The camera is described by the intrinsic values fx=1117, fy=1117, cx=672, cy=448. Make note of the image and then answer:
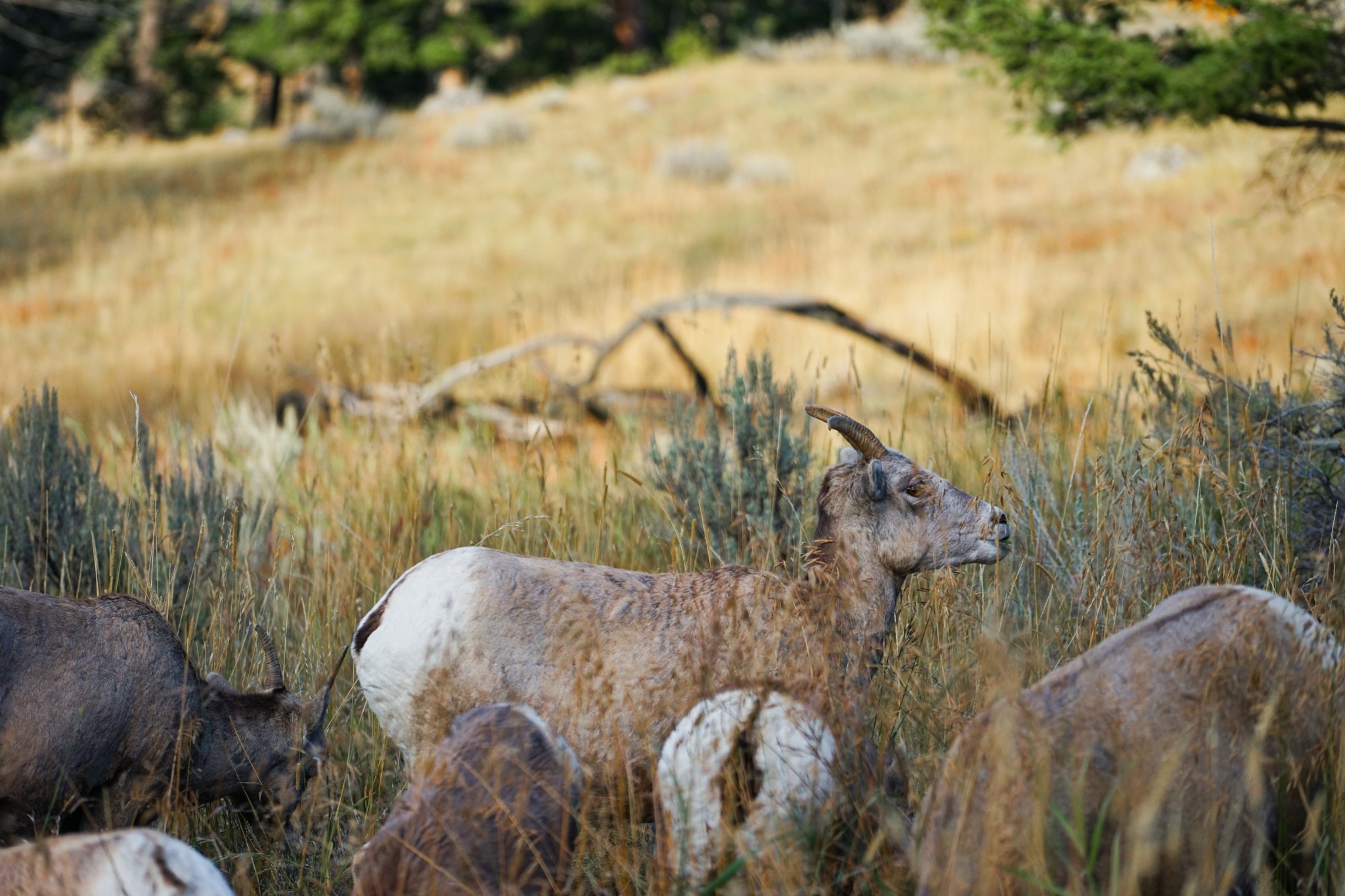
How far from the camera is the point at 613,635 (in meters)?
2.80

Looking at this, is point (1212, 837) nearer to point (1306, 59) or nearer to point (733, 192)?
point (1306, 59)

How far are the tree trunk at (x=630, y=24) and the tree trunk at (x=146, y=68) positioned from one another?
15094 mm

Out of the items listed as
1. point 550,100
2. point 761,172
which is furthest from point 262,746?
point 550,100

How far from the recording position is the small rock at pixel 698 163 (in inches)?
884

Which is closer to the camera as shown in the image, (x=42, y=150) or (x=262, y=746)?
(x=262, y=746)

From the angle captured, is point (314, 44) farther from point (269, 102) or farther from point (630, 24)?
point (630, 24)

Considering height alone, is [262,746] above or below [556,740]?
below

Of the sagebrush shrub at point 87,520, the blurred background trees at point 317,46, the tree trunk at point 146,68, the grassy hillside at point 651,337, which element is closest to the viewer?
the grassy hillside at point 651,337

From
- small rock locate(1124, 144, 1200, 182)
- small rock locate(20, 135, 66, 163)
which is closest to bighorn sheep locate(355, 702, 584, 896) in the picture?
small rock locate(1124, 144, 1200, 182)

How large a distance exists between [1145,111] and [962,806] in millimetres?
5538

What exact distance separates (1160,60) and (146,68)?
97.5 ft

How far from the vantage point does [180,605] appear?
4145 mm

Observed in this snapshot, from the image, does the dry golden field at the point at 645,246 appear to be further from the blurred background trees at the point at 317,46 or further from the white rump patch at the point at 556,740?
the blurred background trees at the point at 317,46

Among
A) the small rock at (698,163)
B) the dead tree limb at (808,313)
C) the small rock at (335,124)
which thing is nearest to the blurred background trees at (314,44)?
the dead tree limb at (808,313)
